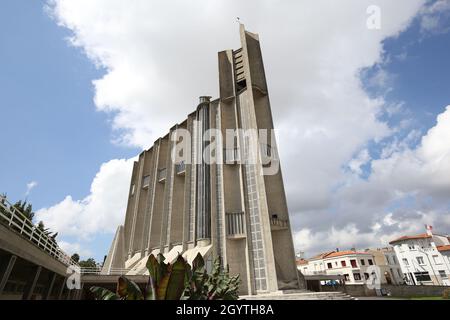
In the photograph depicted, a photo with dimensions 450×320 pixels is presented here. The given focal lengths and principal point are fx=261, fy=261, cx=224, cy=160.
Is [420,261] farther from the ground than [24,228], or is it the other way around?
[420,261]

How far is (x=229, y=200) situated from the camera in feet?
93.9

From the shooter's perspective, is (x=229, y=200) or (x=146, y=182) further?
(x=146, y=182)

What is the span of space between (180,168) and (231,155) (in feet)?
29.2

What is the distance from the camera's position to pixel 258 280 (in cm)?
2439

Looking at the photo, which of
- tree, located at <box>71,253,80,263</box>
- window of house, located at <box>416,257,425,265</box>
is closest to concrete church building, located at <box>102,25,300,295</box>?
tree, located at <box>71,253,80,263</box>

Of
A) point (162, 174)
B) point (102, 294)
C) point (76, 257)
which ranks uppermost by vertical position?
point (162, 174)

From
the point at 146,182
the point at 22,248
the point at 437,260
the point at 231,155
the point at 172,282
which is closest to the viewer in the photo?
the point at 172,282

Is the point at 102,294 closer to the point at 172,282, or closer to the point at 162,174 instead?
the point at 172,282

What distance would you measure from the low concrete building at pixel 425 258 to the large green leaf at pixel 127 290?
197ft

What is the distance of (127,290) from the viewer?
715 cm

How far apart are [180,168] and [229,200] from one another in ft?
33.5

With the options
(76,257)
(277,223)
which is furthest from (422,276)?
(76,257)

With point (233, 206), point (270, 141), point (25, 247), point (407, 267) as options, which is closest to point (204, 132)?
point (270, 141)

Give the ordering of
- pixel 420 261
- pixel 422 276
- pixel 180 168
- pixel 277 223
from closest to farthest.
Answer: pixel 277 223, pixel 180 168, pixel 422 276, pixel 420 261
